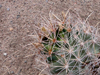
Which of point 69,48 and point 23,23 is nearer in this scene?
point 69,48

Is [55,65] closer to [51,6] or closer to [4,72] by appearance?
[4,72]

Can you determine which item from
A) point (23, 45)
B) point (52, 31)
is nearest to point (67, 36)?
point (52, 31)

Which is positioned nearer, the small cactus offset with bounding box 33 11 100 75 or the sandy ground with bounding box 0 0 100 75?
the small cactus offset with bounding box 33 11 100 75

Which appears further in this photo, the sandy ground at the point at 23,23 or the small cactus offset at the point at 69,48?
the sandy ground at the point at 23,23
